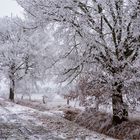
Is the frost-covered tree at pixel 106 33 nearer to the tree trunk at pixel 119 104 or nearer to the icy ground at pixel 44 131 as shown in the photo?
the tree trunk at pixel 119 104

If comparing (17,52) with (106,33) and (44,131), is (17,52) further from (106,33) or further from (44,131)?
(106,33)

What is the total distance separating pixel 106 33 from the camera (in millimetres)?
12711

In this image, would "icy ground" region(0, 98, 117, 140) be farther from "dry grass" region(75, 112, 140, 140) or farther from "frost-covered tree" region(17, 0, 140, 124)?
"frost-covered tree" region(17, 0, 140, 124)

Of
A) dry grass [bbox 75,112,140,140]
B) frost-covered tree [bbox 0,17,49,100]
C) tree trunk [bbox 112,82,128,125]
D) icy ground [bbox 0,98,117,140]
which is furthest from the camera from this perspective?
frost-covered tree [bbox 0,17,49,100]

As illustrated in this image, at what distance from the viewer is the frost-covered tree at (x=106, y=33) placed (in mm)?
11922

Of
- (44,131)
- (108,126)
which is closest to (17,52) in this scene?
(44,131)

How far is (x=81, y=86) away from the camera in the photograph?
43.7ft

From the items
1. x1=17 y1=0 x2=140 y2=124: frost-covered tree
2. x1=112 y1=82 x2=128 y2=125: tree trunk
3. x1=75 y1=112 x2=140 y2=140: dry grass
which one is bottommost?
x1=75 y1=112 x2=140 y2=140: dry grass

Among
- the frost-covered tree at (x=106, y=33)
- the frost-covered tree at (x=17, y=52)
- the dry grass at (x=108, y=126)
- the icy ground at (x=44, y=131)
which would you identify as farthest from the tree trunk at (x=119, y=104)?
the frost-covered tree at (x=17, y=52)

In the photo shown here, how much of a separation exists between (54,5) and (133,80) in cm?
422

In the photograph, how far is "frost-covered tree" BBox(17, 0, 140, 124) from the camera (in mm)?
11922

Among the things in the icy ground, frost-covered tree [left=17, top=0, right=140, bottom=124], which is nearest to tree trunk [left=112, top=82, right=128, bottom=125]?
frost-covered tree [left=17, top=0, right=140, bottom=124]

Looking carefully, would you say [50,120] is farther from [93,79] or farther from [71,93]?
[93,79]

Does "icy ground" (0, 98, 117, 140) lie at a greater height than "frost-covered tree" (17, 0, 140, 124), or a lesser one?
lesser
